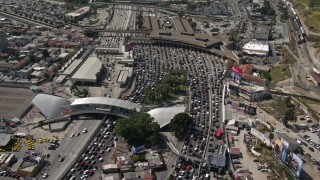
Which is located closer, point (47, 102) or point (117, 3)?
point (47, 102)

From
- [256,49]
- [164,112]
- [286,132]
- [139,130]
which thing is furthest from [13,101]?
[256,49]

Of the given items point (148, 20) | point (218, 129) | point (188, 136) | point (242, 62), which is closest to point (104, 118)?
point (188, 136)

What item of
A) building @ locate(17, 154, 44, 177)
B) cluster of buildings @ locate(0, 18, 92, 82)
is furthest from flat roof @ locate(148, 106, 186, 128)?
cluster of buildings @ locate(0, 18, 92, 82)

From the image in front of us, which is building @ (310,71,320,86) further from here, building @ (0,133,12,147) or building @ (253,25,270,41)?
building @ (0,133,12,147)

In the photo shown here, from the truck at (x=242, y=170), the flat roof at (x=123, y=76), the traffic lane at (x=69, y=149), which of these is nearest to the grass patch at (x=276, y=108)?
the truck at (x=242, y=170)

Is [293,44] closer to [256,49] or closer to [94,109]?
[256,49]

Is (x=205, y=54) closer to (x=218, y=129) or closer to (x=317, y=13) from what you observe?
(x=218, y=129)
